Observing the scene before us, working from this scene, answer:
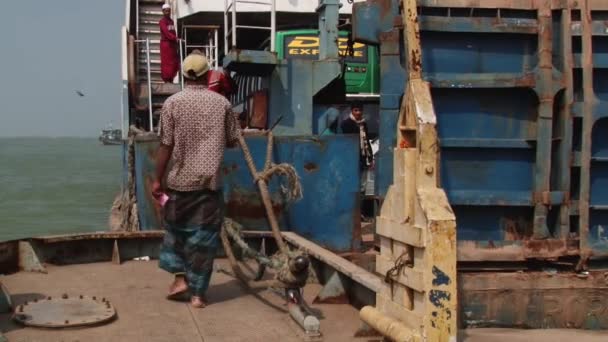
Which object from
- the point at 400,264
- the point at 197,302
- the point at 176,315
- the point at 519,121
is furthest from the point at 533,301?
the point at 176,315

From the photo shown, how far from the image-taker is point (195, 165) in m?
5.11

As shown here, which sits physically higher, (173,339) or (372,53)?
(372,53)

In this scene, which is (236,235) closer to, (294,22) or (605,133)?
(605,133)

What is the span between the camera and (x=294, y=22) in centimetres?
1219

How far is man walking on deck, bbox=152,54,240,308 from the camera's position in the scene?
5.09 metres

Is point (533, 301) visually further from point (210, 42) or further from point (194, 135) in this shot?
point (210, 42)

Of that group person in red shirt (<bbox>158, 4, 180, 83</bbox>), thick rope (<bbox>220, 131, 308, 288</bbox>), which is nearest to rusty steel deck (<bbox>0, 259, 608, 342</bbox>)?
thick rope (<bbox>220, 131, 308, 288</bbox>)

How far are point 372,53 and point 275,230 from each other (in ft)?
22.0

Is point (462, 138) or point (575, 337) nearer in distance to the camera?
point (575, 337)

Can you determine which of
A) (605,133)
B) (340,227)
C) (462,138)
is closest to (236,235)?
(340,227)

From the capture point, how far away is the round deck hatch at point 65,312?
461 cm

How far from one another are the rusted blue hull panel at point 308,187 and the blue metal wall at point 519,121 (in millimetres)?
1188

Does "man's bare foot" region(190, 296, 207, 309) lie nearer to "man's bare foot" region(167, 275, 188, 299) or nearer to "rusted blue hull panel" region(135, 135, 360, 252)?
"man's bare foot" region(167, 275, 188, 299)

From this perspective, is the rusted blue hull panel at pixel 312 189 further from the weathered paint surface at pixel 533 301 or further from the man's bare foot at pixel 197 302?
the weathered paint surface at pixel 533 301
